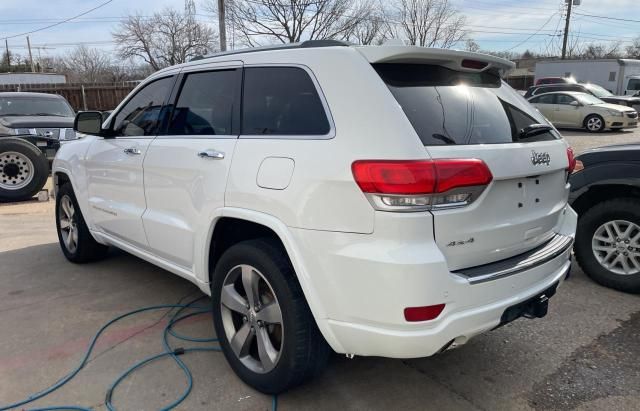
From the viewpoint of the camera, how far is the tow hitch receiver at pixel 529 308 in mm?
2414

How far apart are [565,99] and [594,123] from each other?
1.35 m

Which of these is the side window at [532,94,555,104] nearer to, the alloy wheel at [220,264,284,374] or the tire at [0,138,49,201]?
the tire at [0,138,49,201]

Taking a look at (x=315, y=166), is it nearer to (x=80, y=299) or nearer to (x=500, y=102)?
(x=500, y=102)

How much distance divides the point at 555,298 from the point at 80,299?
3.92 metres

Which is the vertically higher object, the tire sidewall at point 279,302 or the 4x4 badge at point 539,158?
the 4x4 badge at point 539,158

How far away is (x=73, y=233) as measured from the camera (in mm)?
4992

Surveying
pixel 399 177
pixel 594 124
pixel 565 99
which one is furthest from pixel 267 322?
pixel 565 99

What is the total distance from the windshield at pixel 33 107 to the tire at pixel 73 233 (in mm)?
6083

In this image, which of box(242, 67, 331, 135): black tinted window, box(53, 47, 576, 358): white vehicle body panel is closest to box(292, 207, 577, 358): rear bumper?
box(53, 47, 576, 358): white vehicle body panel

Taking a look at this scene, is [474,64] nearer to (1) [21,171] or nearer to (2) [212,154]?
(2) [212,154]

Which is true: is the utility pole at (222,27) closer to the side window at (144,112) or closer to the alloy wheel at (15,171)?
the alloy wheel at (15,171)

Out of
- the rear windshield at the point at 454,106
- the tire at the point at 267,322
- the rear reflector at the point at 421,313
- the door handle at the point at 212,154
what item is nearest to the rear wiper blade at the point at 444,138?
the rear windshield at the point at 454,106

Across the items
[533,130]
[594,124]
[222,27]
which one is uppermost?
[222,27]

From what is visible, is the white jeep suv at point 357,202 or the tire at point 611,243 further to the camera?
the tire at point 611,243
